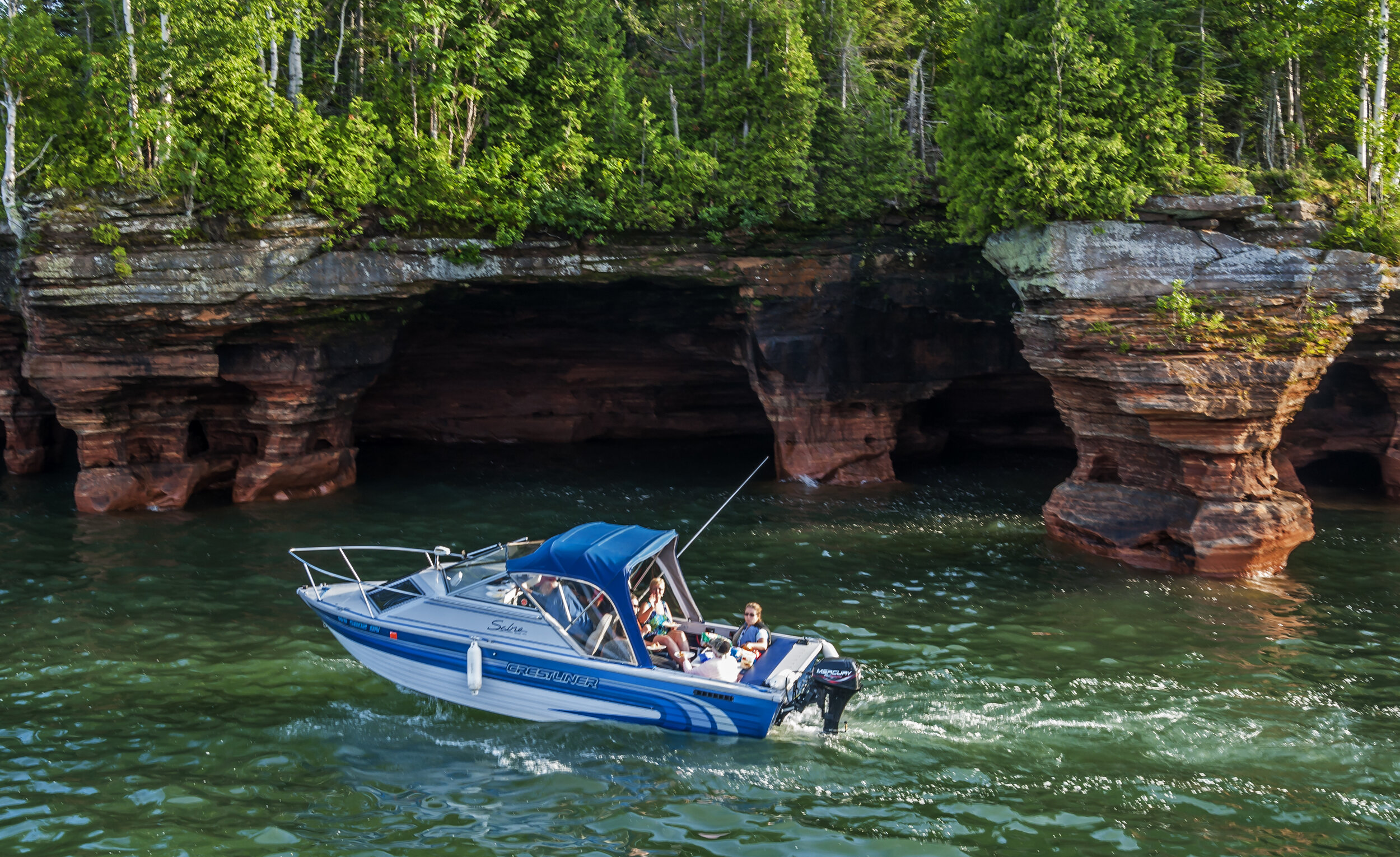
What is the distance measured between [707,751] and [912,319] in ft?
52.6

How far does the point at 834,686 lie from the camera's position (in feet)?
33.2

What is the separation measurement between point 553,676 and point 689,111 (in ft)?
52.9

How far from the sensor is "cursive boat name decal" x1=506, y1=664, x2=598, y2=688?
10555 millimetres

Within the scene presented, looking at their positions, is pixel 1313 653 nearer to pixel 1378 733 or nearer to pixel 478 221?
pixel 1378 733

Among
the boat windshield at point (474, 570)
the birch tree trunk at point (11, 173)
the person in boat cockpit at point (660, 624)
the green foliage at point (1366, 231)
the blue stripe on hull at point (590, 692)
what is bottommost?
the blue stripe on hull at point (590, 692)

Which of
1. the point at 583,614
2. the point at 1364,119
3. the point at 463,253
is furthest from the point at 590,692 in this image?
the point at 1364,119

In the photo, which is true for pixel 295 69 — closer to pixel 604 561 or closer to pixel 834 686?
pixel 604 561

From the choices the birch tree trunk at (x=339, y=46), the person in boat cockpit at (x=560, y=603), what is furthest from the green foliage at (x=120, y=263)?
the person in boat cockpit at (x=560, y=603)

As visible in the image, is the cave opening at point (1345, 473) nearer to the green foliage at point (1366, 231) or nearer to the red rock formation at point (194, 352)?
the green foliage at point (1366, 231)

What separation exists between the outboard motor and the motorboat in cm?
1

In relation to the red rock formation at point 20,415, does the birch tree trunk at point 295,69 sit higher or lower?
higher

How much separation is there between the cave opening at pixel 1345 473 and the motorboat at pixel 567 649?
1935 centimetres

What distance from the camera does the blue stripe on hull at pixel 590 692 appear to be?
1024cm

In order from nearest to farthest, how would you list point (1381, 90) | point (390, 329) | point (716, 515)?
point (716, 515) < point (1381, 90) < point (390, 329)
